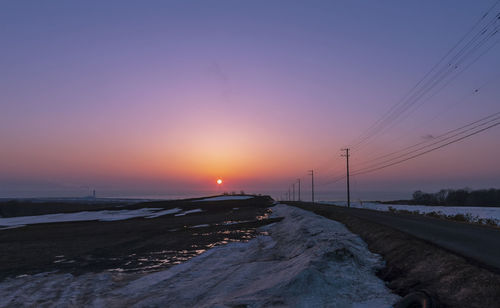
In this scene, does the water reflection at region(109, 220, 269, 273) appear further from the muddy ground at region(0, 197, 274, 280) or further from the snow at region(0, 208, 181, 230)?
the snow at region(0, 208, 181, 230)

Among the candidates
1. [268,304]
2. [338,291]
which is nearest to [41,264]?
[268,304]

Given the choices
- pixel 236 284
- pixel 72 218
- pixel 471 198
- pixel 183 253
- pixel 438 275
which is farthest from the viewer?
pixel 471 198

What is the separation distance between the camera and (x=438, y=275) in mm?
11297

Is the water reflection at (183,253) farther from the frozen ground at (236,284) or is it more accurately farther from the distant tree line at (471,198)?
the distant tree line at (471,198)

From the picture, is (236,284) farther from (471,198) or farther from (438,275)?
(471,198)

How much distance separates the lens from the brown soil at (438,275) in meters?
9.12

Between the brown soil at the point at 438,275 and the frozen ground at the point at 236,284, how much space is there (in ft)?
2.26

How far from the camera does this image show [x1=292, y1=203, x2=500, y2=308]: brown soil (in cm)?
912

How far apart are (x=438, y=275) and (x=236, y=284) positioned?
7.58 m

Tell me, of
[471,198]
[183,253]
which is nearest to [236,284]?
[183,253]

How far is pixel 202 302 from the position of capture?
13.0 m

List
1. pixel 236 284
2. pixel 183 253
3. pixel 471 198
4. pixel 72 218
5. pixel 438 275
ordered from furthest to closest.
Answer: pixel 471 198 → pixel 72 218 → pixel 183 253 → pixel 236 284 → pixel 438 275

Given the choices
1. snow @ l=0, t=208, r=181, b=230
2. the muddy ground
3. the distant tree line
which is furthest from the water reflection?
the distant tree line

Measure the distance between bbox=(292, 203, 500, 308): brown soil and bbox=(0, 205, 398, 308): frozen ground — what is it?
690 millimetres
